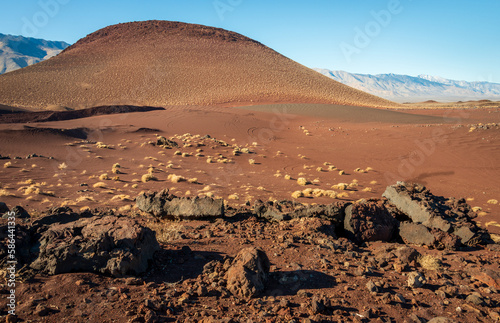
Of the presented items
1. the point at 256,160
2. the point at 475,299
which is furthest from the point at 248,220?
the point at 256,160

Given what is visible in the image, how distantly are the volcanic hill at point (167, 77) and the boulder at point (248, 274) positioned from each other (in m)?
56.7

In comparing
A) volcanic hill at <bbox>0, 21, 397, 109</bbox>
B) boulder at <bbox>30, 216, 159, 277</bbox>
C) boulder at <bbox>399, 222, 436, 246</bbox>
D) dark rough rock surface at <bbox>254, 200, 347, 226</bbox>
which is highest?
volcanic hill at <bbox>0, 21, 397, 109</bbox>

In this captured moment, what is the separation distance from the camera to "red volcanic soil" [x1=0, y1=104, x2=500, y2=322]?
3840 millimetres

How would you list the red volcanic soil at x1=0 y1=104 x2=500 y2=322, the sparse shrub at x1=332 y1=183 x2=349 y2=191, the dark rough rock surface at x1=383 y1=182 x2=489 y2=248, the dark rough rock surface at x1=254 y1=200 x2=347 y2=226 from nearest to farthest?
the red volcanic soil at x1=0 y1=104 x2=500 y2=322 < the dark rough rock surface at x1=383 y1=182 x2=489 y2=248 < the dark rough rock surface at x1=254 y1=200 x2=347 y2=226 < the sparse shrub at x1=332 y1=183 x2=349 y2=191

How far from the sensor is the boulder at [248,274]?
4032mm

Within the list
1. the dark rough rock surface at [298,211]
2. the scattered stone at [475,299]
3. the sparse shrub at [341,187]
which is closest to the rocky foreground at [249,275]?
the scattered stone at [475,299]

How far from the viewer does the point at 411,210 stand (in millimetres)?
7254

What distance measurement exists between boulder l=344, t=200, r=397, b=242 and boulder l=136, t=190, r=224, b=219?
3.06 metres

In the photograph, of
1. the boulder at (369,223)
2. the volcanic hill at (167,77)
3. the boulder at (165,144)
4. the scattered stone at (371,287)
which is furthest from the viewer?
the volcanic hill at (167,77)

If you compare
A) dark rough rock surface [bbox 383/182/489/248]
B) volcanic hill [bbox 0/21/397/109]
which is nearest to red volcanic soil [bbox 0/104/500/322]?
dark rough rock surface [bbox 383/182/489/248]

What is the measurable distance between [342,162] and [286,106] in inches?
1352

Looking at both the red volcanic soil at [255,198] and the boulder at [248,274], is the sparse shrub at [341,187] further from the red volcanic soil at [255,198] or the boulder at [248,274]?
the boulder at [248,274]

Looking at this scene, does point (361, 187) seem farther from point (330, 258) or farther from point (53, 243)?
point (53, 243)

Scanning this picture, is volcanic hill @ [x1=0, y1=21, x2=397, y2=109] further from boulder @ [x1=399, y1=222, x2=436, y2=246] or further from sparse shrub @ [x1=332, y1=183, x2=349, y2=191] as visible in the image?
boulder @ [x1=399, y1=222, x2=436, y2=246]
